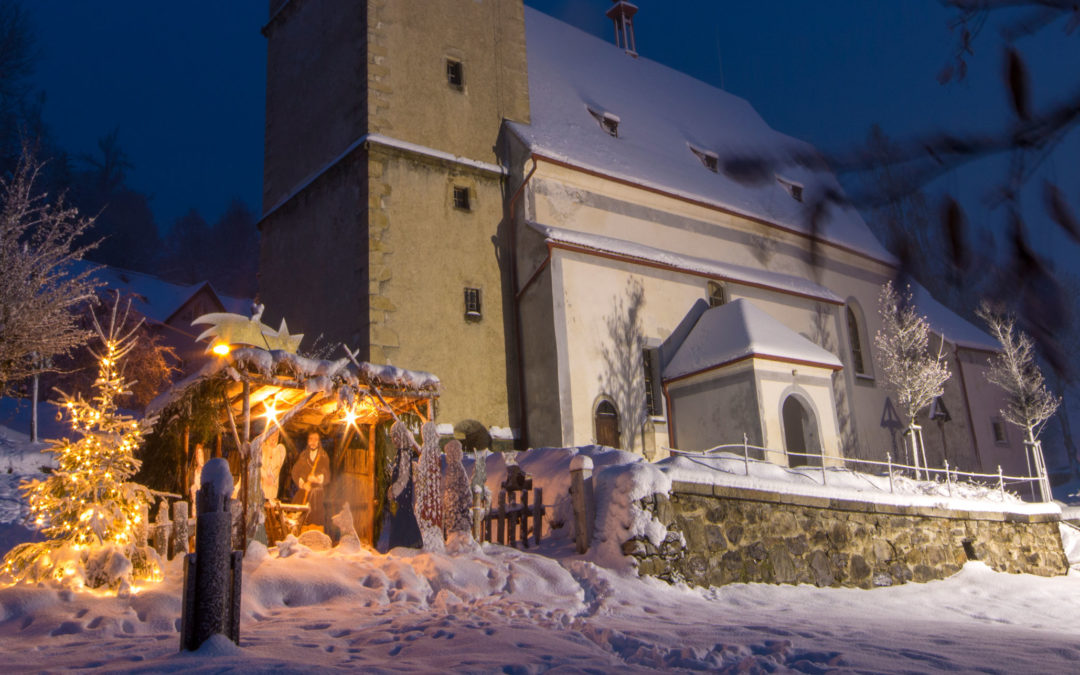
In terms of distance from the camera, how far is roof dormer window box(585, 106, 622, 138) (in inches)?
901

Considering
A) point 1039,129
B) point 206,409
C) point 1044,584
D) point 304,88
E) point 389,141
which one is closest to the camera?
point 1039,129

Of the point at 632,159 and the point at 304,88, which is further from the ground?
the point at 304,88

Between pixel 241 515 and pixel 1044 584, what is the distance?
535 inches

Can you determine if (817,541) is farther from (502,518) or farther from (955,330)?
(955,330)

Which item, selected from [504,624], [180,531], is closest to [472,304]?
[180,531]

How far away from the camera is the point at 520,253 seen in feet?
63.8

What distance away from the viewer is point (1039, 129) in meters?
2.10

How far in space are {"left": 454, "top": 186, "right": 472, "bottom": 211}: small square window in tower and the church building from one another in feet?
0.17

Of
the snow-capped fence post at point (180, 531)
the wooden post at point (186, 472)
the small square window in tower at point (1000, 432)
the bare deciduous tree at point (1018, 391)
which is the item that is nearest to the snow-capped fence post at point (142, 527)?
the snow-capped fence post at point (180, 531)

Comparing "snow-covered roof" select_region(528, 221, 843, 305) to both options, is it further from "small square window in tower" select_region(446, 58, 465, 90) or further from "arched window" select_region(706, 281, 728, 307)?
"small square window in tower" select_region(446, 58, 465, 90)

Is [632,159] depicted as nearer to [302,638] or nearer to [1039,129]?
[302,638]

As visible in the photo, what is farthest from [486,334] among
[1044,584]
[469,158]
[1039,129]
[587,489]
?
[1039,129]

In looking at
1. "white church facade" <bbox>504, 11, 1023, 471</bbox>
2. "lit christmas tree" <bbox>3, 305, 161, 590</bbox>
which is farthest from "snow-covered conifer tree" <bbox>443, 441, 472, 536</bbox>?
"white church facade" <bbox>504, 11, 1023, 471</bbox>

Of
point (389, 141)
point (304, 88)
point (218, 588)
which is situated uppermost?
point (304, 88)
